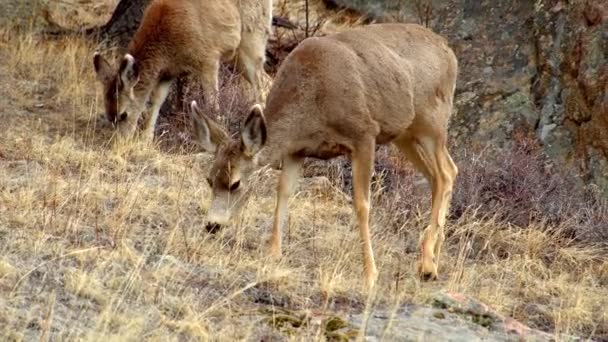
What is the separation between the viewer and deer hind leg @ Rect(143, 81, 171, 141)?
14695mm

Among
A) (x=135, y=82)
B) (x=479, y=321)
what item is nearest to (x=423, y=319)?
(x=479, y=321)

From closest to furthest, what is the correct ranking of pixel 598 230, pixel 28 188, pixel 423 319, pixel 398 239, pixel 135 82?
1. pixel 423 319
2. pixel 28 188
3. pixel 398 239
4. pixel 598 230
5. pixel 135 82

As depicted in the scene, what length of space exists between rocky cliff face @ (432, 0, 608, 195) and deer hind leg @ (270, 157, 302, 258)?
5.18 meters

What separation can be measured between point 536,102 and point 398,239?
471 centimetres

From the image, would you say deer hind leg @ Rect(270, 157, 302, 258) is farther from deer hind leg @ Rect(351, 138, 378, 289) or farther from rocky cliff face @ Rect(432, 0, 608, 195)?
rocky cliff face @ Rect(432, 0, 608, 195)

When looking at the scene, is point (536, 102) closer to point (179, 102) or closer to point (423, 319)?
point (179, 102)

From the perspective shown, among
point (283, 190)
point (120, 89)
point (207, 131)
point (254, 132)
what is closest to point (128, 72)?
point (120, 89)

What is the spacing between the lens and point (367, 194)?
10062mm

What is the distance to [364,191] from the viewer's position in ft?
32.9

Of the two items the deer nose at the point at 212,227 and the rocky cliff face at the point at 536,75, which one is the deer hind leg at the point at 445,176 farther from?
the rocky cliff face at the point at 536,75

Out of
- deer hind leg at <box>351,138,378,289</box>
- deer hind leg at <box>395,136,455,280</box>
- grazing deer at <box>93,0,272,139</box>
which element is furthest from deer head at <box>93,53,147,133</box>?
deer hind leg at <box>351,138,378,289</box>

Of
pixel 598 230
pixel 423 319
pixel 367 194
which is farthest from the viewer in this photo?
pixel 598 230

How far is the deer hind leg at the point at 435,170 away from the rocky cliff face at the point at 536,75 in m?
3.70

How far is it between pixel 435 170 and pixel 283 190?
1529 millimetres
